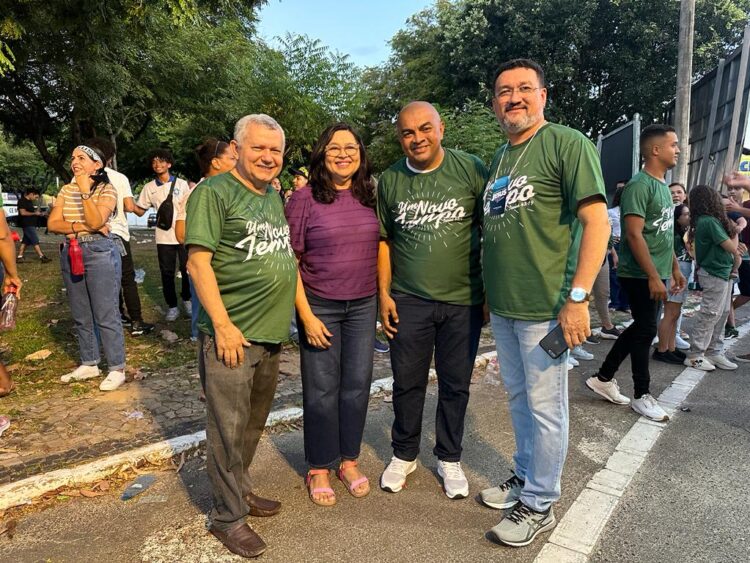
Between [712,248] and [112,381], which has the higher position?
[712,248]

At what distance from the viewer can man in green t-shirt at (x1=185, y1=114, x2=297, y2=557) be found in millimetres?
2379

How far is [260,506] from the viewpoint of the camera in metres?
2.85

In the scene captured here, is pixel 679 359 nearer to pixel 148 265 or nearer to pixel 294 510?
pixel 294 510

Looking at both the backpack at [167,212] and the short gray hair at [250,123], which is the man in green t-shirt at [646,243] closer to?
the short gray hair at [250,123]

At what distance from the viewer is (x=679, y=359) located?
5832mm

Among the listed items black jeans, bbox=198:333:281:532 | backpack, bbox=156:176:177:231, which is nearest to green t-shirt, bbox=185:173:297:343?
black jeans, bbox=198:333:281:532

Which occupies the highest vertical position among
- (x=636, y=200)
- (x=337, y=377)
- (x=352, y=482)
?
(x=636, y=200)

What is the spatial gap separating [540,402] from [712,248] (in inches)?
167

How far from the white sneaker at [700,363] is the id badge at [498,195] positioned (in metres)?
4.26

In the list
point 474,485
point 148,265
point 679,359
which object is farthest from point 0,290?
point 148,265

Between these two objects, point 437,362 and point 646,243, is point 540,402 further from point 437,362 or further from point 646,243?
point 646,243

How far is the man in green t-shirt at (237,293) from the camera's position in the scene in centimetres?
238

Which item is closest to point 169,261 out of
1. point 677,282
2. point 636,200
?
point 636,200

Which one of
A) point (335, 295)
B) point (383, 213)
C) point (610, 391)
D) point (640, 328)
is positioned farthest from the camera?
point (610, 391)
